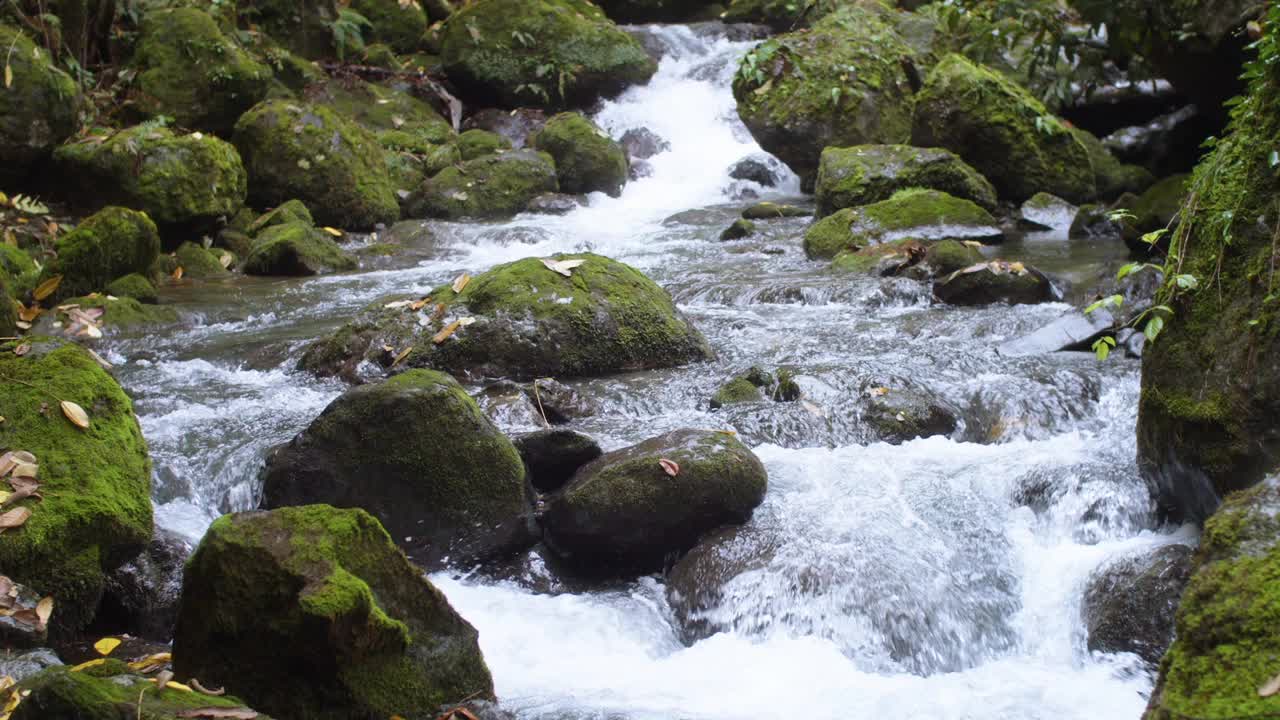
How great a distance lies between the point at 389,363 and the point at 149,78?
7716mm

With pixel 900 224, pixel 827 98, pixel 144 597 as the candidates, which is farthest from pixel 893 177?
pixel 144 597

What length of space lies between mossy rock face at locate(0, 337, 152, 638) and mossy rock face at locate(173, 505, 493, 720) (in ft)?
2.95

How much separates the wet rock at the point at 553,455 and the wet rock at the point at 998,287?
4282 millimetres

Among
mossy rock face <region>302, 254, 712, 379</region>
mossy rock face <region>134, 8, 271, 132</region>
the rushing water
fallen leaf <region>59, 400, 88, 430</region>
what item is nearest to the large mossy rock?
the rushing water

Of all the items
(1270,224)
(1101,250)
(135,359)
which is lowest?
(135,359)

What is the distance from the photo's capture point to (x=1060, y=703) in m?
3.92

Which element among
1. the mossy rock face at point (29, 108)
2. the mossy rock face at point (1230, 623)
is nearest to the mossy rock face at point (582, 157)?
the mossy rock face at point (29, 108)

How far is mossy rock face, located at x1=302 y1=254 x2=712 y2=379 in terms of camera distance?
689 cm

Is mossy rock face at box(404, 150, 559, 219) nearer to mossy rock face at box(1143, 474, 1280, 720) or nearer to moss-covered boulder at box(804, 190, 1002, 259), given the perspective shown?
moss-covered boulder at box(804, 190, 1002, 259)

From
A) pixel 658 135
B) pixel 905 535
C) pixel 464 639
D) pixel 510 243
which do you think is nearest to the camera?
pixel 464 639

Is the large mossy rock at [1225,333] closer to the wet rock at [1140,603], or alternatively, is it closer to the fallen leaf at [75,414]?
the wet rock at [1140,603]

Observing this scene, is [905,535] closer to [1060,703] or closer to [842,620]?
[842,620]

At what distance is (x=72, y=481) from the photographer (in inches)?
169

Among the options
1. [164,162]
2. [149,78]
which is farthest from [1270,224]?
[149,78]
